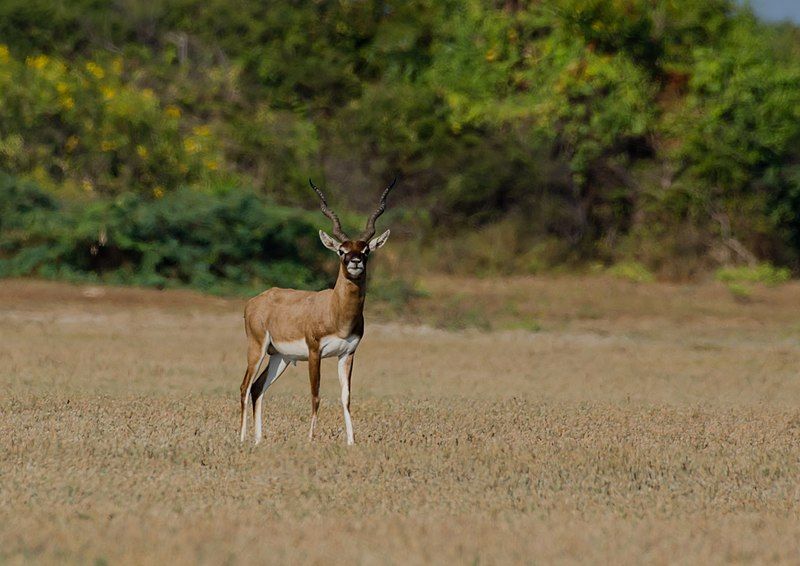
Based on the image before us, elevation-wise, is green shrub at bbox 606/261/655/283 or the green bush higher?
the green bush

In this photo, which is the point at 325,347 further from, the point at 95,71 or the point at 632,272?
the point at 95,71

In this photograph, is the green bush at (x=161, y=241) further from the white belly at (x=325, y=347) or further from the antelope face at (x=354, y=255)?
the antelope face at (x=354, y=255)

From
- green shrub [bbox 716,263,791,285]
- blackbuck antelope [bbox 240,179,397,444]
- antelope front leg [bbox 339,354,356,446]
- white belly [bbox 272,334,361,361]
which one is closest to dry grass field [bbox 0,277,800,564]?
antelope front leg [bbox 339,354,356,446]

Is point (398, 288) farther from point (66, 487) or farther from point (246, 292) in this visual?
point (66, 487)

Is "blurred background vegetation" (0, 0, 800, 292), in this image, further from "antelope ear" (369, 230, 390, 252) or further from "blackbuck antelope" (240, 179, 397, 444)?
"antelope ear" (369, 230, 390, 252)

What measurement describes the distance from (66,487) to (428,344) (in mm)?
14715

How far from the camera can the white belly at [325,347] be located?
12.5 metres

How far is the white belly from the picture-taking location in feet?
41.1

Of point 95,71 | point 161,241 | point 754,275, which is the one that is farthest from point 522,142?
point 161,241

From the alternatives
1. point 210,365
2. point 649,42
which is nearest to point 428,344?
point 210,365

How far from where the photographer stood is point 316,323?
41.2 ft

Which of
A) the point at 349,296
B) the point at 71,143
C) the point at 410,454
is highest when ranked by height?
the point at 71,143

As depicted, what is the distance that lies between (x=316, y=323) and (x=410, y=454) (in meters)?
1.36

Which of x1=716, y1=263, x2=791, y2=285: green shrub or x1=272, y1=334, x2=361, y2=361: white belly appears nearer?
x1=272, y1=334, x2=361, y2=361: white belly
